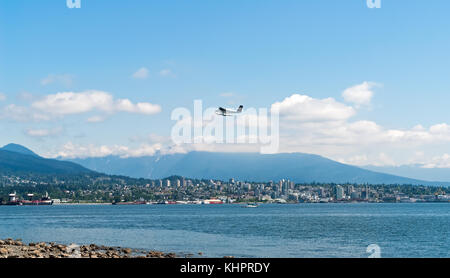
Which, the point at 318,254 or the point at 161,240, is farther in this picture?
the point at 161,240
